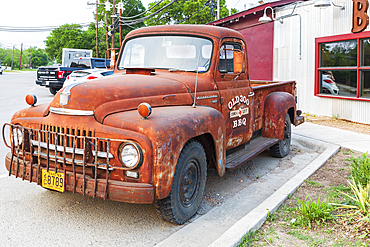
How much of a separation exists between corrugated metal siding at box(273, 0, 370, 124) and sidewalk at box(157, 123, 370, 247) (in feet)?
8.90

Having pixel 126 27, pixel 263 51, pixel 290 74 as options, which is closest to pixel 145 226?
pixel 290 74

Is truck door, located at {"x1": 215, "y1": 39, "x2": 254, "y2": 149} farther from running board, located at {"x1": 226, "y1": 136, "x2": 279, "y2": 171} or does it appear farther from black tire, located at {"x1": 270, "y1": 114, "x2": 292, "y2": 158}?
black tire, located at {"x1": 270, "y1": 114, "x2": 292, "y2": 158}

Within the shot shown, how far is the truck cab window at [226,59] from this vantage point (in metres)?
5.02

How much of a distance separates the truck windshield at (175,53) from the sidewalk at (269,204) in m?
1.87

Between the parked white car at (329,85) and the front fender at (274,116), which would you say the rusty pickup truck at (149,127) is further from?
the parked white car at (329,85)

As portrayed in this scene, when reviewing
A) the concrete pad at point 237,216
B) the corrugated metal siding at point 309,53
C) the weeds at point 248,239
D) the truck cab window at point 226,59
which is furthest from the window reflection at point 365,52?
the weeds at point 248,239

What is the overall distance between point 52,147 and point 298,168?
422 cm

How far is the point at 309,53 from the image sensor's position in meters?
12.3

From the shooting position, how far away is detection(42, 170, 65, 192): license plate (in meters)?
3.56

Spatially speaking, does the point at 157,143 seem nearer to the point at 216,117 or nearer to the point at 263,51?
the point at 216,117

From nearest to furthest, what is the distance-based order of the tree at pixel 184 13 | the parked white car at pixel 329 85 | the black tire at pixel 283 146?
the black tire at pixel 283 146, the parked white car at pixel 329 85, the tree at pixel 184 13

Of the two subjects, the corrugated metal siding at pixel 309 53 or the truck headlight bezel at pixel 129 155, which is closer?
the truck headlight bezel at pixel 129 155

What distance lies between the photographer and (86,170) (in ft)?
11.7

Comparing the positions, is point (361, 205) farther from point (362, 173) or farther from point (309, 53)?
point (309, 53)
